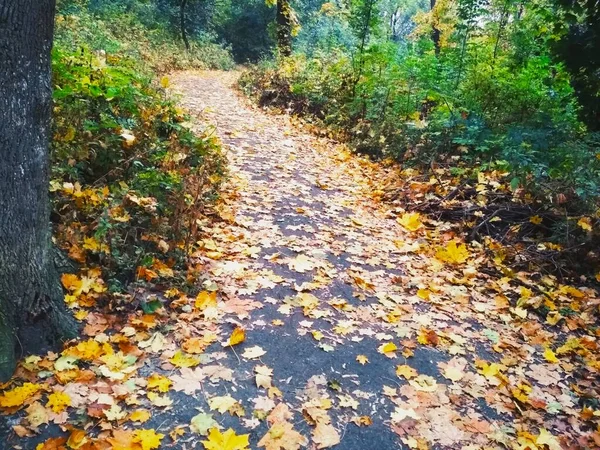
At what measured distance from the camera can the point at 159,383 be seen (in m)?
3.15

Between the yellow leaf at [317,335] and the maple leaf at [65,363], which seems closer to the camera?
the maple leaf at [65,363]

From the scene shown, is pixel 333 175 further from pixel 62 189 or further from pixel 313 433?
pixel 313 433

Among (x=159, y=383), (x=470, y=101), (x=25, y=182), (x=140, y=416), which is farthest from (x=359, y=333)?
(x=470, y=101)

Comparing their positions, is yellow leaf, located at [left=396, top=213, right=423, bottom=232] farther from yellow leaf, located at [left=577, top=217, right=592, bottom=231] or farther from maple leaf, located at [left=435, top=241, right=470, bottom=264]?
yellow leaf, located at [left=577, top=217, right=592, bottom=231]

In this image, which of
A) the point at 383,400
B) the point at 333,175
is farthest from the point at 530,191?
the point at 383,400

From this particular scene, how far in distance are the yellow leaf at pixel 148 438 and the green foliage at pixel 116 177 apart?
5.03 feet

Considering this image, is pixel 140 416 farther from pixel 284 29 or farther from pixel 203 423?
pixel 284 29

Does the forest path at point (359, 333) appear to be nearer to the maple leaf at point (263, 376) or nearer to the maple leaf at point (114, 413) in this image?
the maple leaf at point (263, 376)

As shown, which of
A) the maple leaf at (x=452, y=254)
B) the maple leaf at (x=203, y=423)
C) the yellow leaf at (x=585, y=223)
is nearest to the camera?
the maple leaf at (x=203, y=423)

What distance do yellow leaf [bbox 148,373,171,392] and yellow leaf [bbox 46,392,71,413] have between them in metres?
0.51

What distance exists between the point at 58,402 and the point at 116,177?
2.68 m

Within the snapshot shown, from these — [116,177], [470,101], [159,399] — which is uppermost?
[470,101]

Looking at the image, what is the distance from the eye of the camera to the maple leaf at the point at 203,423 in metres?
2.84

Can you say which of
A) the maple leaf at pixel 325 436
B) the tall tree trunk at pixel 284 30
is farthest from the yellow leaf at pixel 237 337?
the tall tree trunk at pixel 284 30
